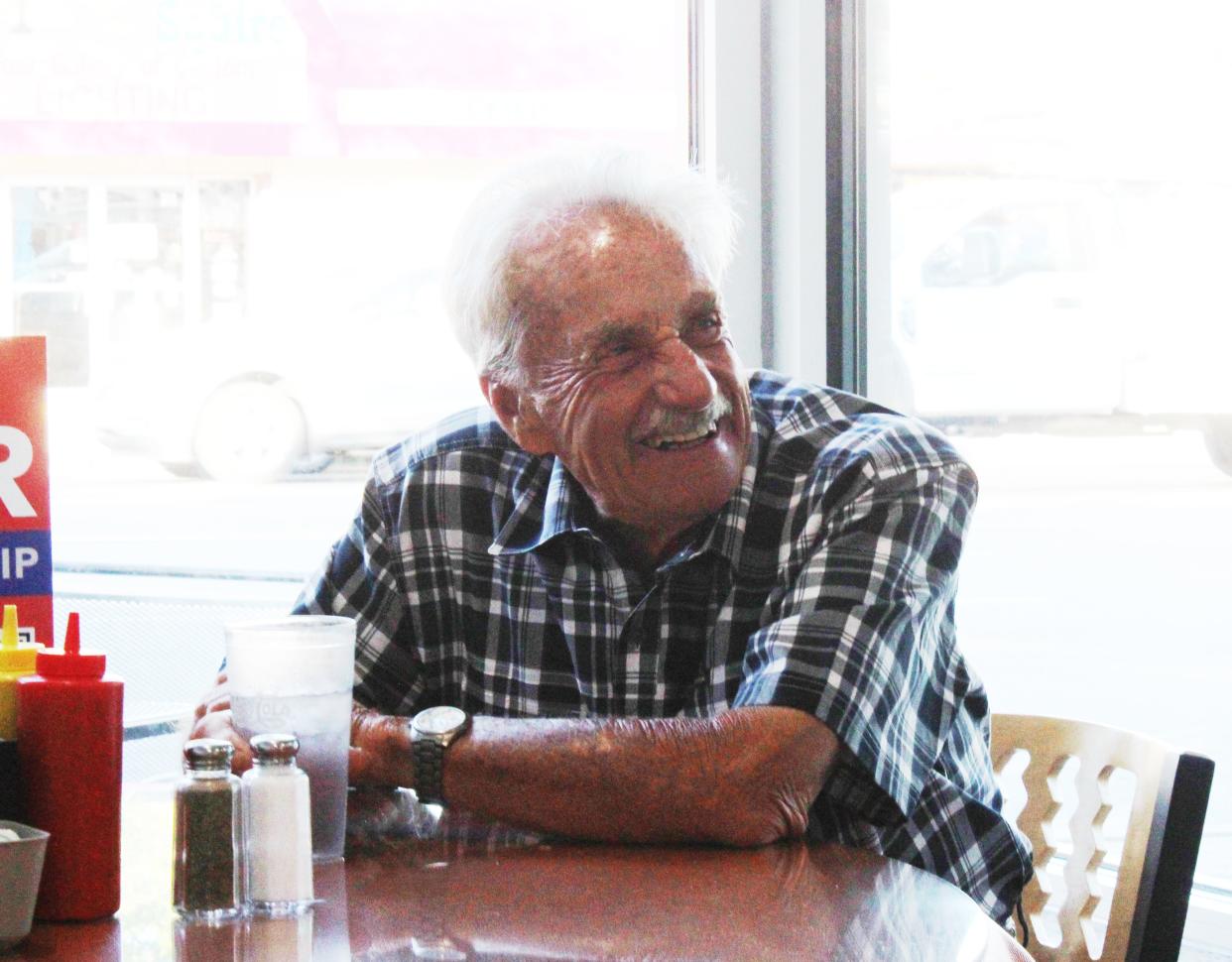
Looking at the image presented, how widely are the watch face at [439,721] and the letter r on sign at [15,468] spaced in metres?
0.43

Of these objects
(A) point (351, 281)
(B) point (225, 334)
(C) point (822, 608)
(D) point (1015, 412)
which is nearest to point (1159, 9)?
(D) point (1015, 412)

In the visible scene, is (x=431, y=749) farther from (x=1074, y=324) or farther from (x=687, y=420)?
(x=1074, y=324)

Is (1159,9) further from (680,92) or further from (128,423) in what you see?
(128,423)

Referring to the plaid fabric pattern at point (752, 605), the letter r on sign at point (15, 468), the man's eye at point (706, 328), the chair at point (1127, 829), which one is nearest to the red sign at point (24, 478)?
the letter r on sign at point (15, 468)

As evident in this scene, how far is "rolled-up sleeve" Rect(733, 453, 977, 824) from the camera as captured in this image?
4.73 feet

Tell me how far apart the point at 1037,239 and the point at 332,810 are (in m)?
1.61

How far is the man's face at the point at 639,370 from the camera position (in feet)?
5.37

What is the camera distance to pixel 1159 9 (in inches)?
88.4

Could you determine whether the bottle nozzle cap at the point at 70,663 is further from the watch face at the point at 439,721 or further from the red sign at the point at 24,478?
the watch face at the point at 439,721

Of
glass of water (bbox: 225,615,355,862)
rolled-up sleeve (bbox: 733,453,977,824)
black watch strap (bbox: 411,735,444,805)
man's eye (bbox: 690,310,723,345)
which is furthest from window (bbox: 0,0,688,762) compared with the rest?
glass of water (bbox: 225,615,355,862)

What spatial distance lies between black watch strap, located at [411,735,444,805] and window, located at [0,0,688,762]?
1359 millimetres

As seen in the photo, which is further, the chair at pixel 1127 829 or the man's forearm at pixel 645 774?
the chair at pixel 1127 829

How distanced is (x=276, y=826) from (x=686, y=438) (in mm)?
684

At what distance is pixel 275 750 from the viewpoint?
110 cm
